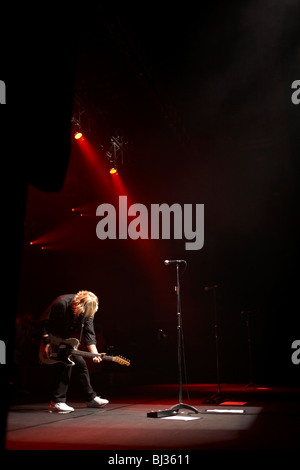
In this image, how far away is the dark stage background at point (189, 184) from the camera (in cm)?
664

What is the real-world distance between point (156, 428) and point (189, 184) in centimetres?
797

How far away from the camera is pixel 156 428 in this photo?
3621 mm

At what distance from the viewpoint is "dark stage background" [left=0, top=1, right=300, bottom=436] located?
262 inches

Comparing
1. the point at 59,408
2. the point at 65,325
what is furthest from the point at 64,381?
the point at 65,325

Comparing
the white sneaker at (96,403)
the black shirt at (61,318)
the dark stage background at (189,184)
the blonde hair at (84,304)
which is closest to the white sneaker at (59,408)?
the white sneaker at (96,403)

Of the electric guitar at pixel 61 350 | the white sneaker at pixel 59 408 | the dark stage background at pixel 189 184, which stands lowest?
the white sneaker at pixel 59 408

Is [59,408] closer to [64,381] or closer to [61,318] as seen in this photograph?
[64,381]

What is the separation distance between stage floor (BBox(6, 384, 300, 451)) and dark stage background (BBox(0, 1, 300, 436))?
2982 mm

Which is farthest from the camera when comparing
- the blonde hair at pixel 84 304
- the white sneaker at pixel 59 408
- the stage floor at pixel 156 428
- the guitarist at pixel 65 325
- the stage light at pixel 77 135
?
the stage light at pixel 77 135

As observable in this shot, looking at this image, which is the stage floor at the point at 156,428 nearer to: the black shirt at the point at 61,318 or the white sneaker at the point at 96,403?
the white sneaker at the point at 96,403

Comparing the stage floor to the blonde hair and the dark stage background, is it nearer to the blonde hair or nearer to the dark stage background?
the blonde hair

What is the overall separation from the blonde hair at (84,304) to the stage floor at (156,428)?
109 cm

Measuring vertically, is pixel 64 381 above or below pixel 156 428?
above

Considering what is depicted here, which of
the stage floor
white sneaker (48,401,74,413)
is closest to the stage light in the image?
the stage floor
